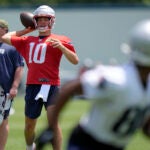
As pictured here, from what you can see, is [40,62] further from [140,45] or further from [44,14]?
[140,45]

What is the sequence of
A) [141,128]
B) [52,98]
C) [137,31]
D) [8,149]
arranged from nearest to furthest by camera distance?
1. [137,31]
2. [141,128]
3. [52,98]
4. [8,149]

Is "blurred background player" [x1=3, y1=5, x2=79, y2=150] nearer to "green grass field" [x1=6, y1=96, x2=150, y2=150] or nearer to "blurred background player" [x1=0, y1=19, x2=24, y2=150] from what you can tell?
"blurred background player" [x1=0, y1=19, x2=24, y2=150]

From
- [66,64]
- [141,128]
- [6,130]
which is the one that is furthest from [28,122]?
[66,64]

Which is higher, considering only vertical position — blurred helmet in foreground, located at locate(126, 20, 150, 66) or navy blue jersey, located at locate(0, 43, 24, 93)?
blurred helmet in foreground, located at locate(126, 20, 150, 66)

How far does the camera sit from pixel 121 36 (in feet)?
97.8

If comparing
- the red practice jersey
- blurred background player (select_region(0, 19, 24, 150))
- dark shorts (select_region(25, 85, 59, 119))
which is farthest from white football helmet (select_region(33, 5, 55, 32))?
dark shorts (select_region(25, 85, 59, 119))

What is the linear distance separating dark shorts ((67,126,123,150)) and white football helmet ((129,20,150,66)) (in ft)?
2.14

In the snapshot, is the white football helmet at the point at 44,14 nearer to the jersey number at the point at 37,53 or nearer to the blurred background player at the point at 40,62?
the blurred background player at the point at 40,62

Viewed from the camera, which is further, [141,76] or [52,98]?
[52,98]

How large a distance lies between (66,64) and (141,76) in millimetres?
23613

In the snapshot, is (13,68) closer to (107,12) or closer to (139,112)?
(139,112)

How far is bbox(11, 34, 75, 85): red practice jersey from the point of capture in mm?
9617

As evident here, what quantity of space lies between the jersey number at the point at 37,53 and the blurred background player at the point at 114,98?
397 centimetres

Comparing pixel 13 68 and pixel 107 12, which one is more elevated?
pixel 13 68
